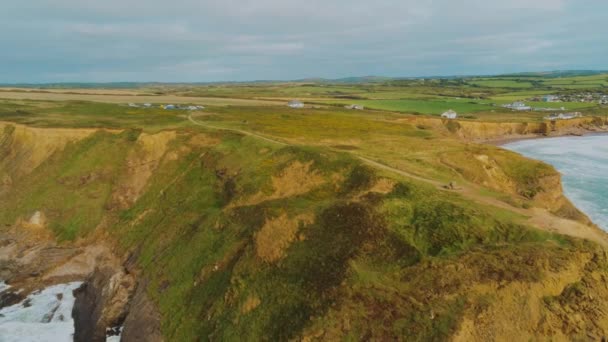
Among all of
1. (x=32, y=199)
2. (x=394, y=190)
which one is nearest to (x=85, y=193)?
(x=32, y=199)

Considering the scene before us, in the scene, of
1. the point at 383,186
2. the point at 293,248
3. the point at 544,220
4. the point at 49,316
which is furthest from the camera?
the point at 49,316

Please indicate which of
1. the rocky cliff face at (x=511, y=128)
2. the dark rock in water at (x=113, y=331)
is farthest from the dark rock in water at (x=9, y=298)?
the rocky cliff face at (x=511, y=128)

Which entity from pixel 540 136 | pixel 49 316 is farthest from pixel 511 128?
pixel 49 316

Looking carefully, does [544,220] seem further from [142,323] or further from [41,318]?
[41,318]

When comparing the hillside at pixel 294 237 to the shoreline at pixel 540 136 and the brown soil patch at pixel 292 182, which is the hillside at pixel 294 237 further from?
the shoreline at pixel 540 136

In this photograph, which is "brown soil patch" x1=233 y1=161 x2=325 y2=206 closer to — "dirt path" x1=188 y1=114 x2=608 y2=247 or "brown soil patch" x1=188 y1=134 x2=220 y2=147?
"dirt path" x1=188 y1=114 x2=608 y2=247

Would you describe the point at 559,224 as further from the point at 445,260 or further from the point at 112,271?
the point at 112,271

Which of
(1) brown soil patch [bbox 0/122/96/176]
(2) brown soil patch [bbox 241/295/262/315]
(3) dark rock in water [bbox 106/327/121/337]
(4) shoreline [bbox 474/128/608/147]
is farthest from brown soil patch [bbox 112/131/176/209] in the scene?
(4) shoreline [bbox 474/128/608/147]
